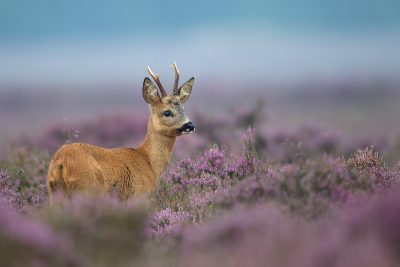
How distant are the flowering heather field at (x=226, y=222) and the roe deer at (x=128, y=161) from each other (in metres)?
0.38

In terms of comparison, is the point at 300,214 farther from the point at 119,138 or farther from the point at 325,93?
the point at 325,93

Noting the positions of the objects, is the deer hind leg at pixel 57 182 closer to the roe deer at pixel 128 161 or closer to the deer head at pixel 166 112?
the roe deer at pixel 128 161

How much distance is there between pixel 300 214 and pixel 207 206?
6.57 feet

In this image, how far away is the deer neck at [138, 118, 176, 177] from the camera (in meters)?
11.5

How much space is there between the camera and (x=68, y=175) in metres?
9.55

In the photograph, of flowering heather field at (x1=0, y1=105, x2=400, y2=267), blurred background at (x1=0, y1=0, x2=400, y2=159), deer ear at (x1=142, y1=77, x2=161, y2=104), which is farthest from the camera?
blurred background at (x1=0, y1=0, x2=400, y2=159)

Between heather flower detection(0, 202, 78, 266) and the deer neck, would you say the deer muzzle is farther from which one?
heather flower detection(0, 202, 78, 266)

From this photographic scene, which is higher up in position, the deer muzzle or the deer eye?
Result: the deer eye

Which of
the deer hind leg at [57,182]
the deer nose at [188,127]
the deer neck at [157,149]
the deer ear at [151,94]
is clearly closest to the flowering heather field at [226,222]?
the deer neck at [157,149]

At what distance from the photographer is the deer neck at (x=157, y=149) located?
11469mm

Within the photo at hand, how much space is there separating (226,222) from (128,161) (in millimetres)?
3301

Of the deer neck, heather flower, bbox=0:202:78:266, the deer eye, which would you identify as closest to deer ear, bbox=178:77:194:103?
the deer eye

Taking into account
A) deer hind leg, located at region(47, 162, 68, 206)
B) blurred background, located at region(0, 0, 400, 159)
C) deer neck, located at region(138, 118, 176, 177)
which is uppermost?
blurred background, located at region(0, 0, 400, 159)

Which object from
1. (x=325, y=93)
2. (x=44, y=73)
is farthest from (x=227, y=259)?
(x=44, y=73)
